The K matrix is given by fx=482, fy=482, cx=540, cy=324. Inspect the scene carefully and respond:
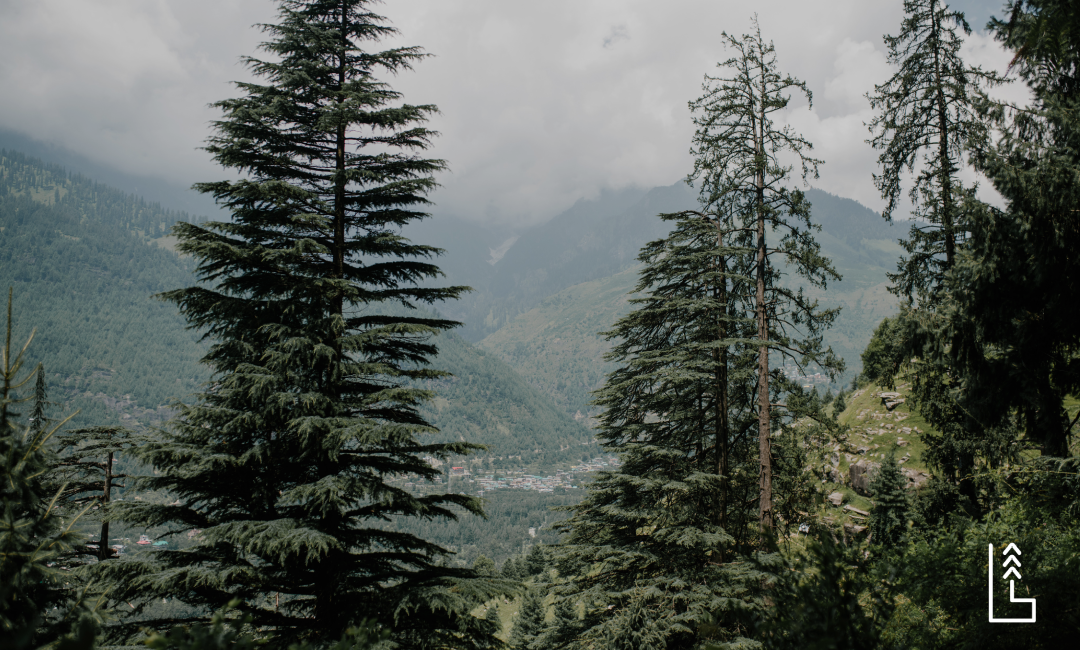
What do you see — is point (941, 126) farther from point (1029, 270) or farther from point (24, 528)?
point (24, 528)

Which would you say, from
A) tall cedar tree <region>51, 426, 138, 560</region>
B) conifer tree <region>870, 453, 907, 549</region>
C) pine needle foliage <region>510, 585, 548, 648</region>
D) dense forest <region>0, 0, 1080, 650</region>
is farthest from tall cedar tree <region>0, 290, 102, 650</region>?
pine needle foliage <region>510, 585, 548, 648</region>

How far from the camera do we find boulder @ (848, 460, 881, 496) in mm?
25828

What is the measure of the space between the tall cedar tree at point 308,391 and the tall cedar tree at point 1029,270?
311 inches

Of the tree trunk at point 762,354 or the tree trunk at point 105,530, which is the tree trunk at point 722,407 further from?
the tree trunk at point 105,530

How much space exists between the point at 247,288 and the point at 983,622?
10367 mm

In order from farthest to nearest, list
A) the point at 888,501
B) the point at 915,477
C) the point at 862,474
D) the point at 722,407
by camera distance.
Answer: the point at 862,474 → the point at 915,477 → the point at 888,501 → the point at 722,407

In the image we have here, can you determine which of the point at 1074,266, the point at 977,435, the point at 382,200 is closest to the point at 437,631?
the point at 382,200

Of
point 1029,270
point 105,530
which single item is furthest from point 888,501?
point 105,530

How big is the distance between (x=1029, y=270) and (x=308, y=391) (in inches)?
397

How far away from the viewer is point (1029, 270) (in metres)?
6.63

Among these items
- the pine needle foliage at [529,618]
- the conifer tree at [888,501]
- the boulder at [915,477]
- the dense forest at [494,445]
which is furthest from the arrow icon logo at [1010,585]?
the pine needle foliage at [529,618]

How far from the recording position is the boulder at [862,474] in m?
25.8

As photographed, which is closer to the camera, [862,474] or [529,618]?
[862,474]

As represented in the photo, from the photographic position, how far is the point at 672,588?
1034cm
